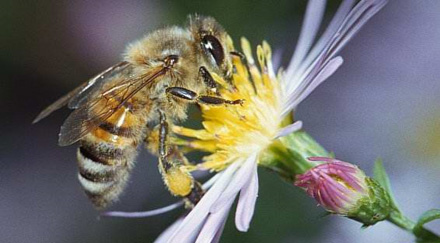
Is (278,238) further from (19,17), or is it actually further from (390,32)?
(19,17)

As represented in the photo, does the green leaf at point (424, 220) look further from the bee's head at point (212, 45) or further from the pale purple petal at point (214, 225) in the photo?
the bee's head at point (212, 45)

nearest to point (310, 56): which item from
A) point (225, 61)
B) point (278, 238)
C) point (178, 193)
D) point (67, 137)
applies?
point (225, 61)

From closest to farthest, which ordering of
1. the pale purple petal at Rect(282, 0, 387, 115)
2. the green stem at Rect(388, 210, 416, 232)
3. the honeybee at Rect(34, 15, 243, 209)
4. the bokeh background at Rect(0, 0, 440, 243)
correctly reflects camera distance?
the pale purple petal at Rect(282, 0, 387, 115) → the green stem at Rect(388, 210, 416, 232) → the honeybee at Rect(34, 15, 243, 209) → the bokeh background at Rect(0, 0, 440, 243)

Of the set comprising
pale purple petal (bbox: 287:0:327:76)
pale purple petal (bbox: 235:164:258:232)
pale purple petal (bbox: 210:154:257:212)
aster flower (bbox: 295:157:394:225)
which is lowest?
aster flower (bbox: 295:157:394:225)

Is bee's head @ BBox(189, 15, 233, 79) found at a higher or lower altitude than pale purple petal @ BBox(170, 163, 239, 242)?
higher

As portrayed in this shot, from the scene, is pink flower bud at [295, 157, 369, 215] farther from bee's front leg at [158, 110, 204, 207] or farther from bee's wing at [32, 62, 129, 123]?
bee's wing at [32, 62, 129, 123]

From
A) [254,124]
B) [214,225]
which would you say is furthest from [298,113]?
[214,225]

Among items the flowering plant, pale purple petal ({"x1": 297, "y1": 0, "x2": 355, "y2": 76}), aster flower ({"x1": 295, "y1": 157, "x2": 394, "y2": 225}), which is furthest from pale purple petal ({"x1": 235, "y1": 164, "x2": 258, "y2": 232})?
pale purple petal ({"x1": 297, "y1": 0, "x2": 355, "y2": 76})
